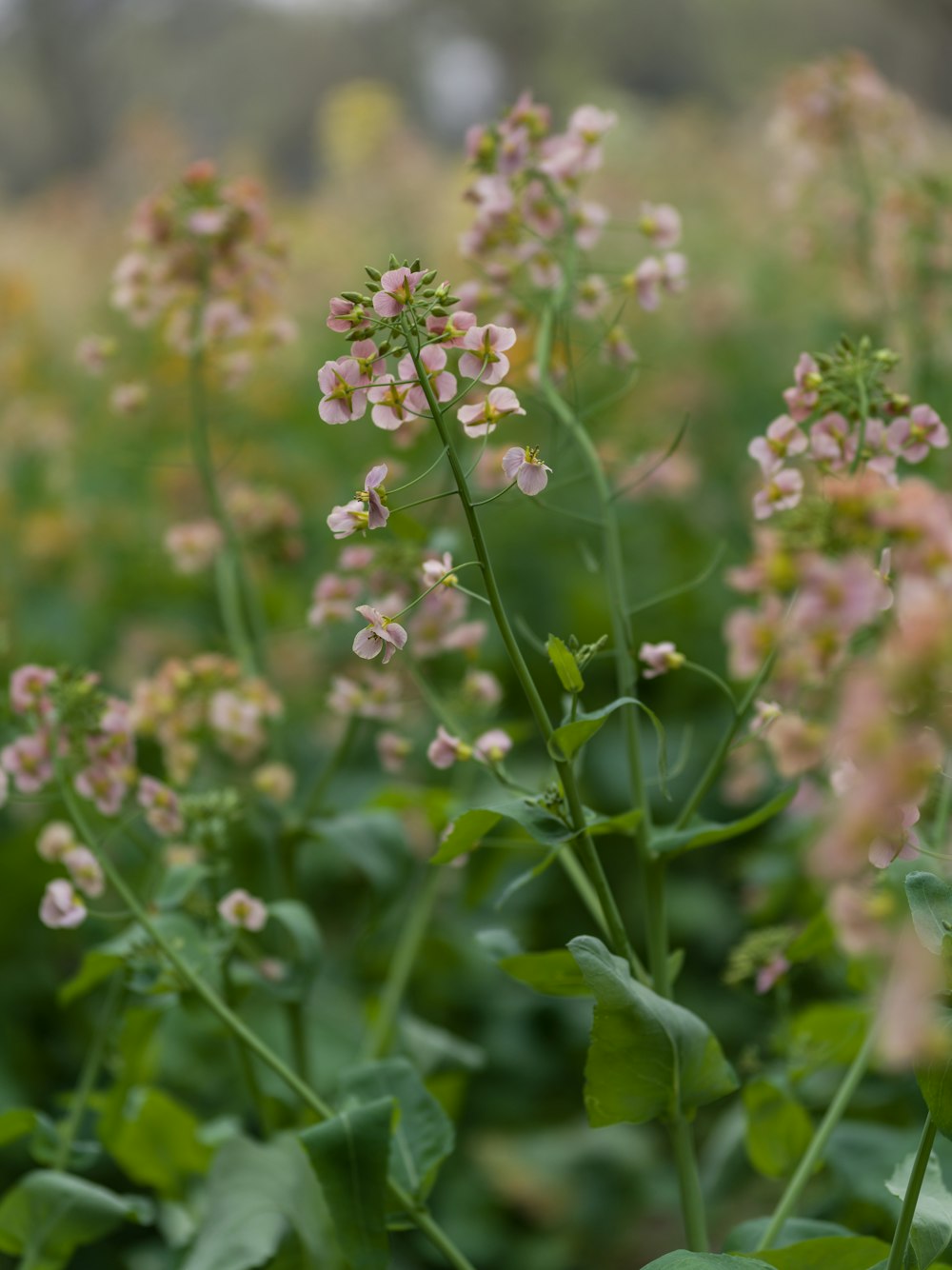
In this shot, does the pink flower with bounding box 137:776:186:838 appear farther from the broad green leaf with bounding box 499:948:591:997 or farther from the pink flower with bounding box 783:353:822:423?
the pink flower with bounding box 783:353:822:423

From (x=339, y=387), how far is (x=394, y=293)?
0.08m

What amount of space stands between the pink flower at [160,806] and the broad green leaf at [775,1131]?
0.63 m

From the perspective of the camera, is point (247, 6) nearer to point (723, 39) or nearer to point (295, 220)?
point (723, 39)

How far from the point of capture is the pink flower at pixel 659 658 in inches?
44.6

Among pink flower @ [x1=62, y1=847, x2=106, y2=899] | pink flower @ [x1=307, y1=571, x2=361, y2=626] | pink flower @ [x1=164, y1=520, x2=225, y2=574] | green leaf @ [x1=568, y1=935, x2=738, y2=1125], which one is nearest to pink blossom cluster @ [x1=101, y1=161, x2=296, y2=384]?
pink flower @ [x1=164, y1=520, x2=225, y2=574]

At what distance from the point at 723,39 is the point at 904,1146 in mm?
18626

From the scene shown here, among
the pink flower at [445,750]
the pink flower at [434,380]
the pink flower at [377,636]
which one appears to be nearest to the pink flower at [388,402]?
the pink flower at [434,380]

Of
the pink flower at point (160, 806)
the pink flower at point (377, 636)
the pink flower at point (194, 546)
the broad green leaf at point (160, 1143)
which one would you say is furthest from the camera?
the pink flower at point (194, 546)

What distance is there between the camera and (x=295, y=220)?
6035 mm

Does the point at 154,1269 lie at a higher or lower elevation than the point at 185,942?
lower

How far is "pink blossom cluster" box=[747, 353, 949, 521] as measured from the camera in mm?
1060

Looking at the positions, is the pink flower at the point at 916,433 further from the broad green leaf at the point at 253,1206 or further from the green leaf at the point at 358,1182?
the broad green leaf at the point at 253,1206

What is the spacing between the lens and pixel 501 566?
349 cm

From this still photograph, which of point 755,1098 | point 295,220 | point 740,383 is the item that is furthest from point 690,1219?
point 295,220
